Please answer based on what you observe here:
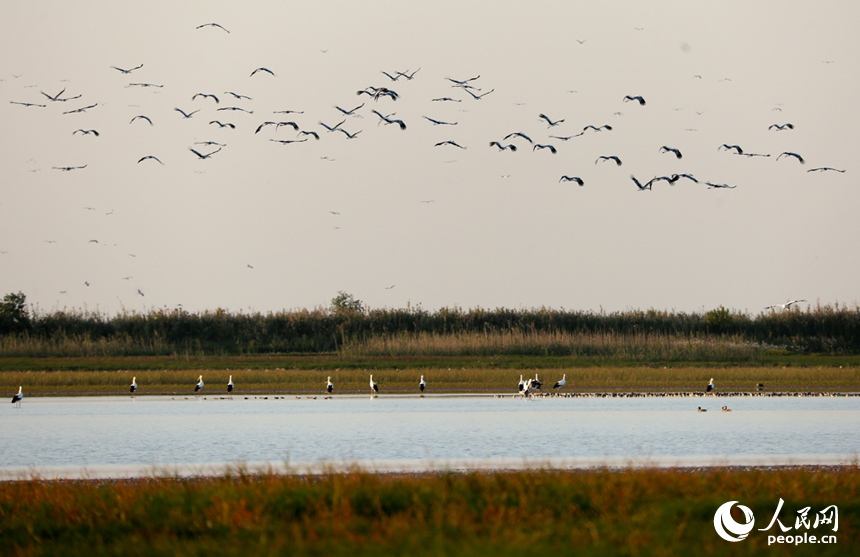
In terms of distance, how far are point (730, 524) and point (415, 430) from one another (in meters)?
13.8

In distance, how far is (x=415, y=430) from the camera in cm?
2478

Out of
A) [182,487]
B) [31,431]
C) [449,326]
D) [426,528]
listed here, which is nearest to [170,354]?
[449,326]

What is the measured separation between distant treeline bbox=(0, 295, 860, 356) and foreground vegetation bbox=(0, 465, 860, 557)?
45.1 m

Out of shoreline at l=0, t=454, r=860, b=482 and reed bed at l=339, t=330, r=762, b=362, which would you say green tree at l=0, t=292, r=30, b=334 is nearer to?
reed bed at l=339, t=330, r=762, b=362

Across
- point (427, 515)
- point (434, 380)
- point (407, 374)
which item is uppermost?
point (407, 374)

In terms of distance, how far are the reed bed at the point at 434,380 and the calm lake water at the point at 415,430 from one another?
481 cm

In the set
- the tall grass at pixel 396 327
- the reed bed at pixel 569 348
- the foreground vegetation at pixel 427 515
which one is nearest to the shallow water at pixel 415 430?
the foreground vegetation at pixel 427 515

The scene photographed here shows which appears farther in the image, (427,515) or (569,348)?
(569,348)

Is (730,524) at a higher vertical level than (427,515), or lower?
lower

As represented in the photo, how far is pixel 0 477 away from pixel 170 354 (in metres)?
38.9

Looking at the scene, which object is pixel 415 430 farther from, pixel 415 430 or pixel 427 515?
pixel 427 515

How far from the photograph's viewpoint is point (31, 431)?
991 inches

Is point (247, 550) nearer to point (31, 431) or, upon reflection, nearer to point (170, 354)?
point (31, 431)

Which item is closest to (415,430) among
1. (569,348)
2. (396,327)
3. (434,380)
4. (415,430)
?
(415,430)
